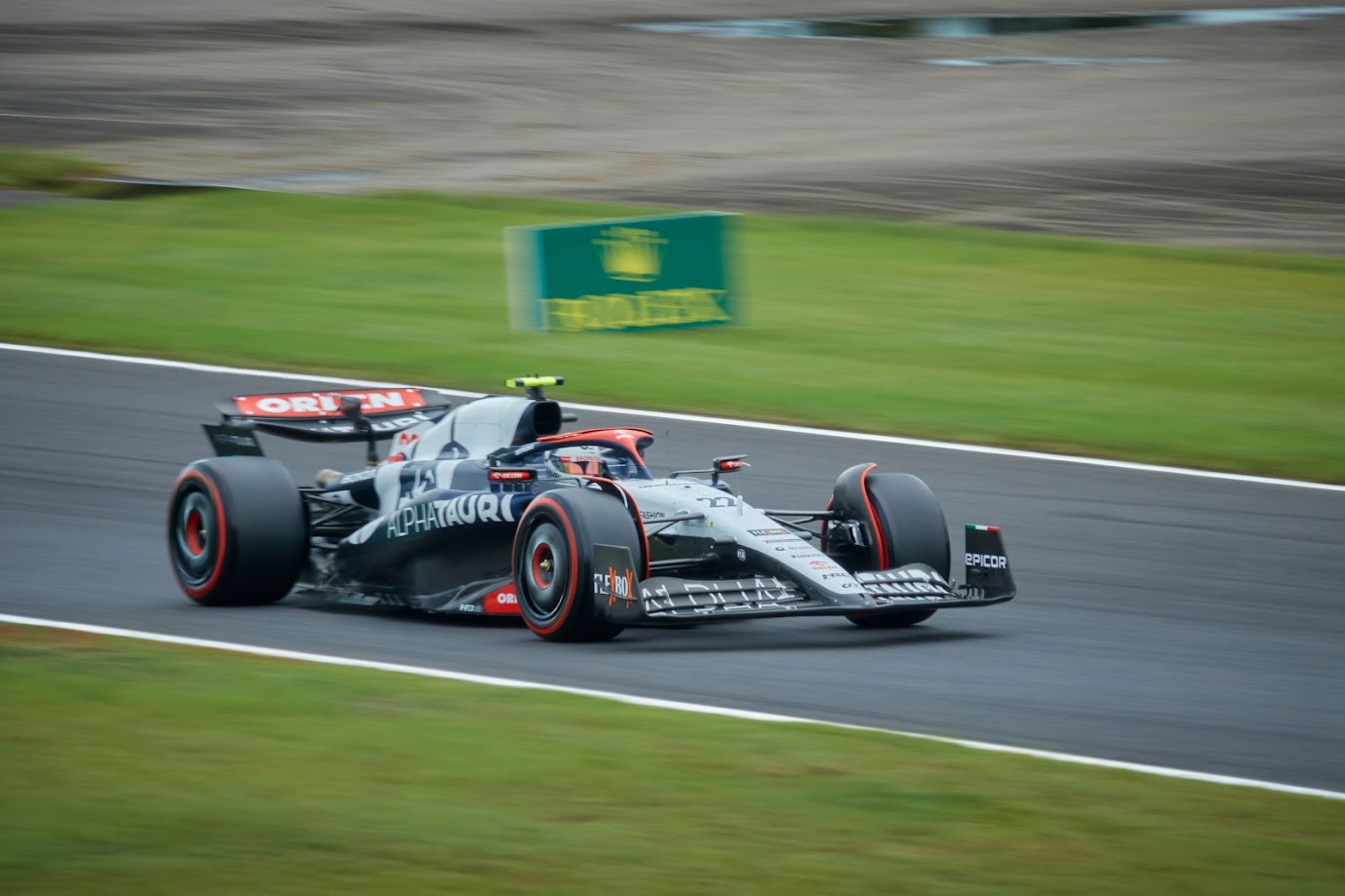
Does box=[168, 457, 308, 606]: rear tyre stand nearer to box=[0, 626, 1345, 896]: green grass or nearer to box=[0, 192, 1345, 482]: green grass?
box=[0, 626, 1345, 896]: green grass

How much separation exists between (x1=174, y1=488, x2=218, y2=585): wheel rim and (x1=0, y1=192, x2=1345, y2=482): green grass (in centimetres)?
635

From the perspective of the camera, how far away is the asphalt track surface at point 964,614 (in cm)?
901

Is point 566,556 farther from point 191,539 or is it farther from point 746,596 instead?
point 191,539

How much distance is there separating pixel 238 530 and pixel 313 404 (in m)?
1.41

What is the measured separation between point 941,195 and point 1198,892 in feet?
72.8

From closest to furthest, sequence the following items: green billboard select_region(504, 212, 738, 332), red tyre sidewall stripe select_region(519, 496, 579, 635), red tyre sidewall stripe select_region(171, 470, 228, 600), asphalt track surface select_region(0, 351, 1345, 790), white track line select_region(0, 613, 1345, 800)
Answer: white track line select_region(0, 613, 1345, 800) < asphalt track surface select_region(0, 351, 1345, 790) < red tyre sidewall stripe select_region(519, 496, 579, 635) < red tyre sidewall stripe select_region(171, 470, 228, 600) < green billboard select_region(504, 212, 738, 332)

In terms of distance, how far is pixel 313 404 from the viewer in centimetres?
1230

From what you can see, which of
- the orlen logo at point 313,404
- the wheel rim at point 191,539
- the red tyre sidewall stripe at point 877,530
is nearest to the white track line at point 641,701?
the wheel rim at point 191,539

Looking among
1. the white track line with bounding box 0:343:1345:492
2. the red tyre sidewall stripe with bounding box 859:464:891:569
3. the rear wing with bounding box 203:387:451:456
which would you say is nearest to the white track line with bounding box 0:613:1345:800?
the rear wing with bounding box 203:387:451:456

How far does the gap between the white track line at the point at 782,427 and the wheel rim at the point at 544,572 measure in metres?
6.24

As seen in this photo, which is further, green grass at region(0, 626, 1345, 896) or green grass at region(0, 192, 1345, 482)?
green grass at region(0, 192, 1345, 482)

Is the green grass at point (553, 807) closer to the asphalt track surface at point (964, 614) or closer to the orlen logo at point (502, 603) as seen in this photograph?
the asphalt track surface at point (964, 614)

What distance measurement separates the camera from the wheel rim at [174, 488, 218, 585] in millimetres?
11398

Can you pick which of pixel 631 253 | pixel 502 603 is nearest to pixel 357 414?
pixel 502 603
